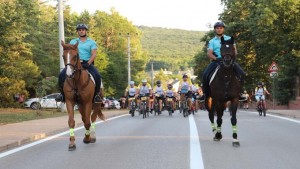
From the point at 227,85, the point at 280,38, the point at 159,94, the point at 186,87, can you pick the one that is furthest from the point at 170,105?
the point at 280,38

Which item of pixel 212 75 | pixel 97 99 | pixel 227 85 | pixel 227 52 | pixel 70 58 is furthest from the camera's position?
pixel 97 99

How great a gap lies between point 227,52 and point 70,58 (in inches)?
127

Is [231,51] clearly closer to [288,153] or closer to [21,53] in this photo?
[288,153]

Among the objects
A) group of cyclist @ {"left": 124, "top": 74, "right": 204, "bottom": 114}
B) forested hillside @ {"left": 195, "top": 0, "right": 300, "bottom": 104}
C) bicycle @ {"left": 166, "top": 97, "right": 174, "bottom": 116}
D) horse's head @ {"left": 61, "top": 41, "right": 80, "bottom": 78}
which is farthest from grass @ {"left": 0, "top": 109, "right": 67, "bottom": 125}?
forested hillside @ {"left": 195, "top": 0, "right": 300, "bottom": 104}

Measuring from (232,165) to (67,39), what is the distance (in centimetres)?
5349

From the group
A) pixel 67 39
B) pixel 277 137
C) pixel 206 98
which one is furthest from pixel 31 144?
pixel 67 39

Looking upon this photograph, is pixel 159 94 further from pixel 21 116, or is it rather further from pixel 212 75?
pixel 212 75

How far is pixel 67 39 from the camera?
200 feet

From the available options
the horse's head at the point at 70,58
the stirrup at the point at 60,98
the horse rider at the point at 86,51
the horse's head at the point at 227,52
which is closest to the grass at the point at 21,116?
the stirrup at the point at 60,98

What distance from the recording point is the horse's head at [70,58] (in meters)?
10.8

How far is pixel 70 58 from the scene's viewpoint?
10891 millimetres

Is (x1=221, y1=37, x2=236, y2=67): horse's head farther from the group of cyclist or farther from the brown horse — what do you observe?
the group of cyclist

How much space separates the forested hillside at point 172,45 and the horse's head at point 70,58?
163 m

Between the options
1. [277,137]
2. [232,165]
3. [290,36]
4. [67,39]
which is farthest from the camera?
[67,39]
